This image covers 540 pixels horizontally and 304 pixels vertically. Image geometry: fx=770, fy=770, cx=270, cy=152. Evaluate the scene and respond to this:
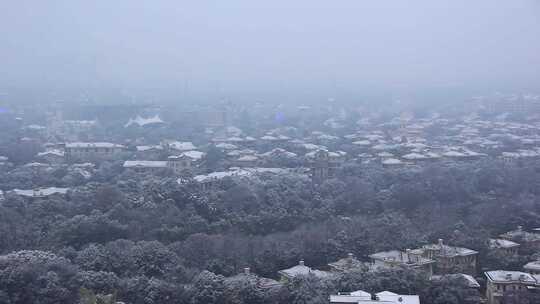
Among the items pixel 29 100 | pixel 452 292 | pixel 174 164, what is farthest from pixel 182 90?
pixel 452 292

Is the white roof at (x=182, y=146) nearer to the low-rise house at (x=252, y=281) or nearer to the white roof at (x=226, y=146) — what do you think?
the white roof at (x=226, y=146)

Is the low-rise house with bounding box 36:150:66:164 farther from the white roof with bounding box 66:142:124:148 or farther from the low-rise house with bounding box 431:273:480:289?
the low-rise house with bounding box 431:273:480:289

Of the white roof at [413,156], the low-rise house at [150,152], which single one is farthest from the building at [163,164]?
the white roof at [413,156]

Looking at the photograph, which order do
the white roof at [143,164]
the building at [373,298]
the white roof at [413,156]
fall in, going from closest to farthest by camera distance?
the building at [373,298] < the white roof at [143,164] < the white roof at [413,156]

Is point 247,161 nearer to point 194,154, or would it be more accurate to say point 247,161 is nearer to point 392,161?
point 194,154

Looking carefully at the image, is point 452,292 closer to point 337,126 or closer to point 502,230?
point 502,230

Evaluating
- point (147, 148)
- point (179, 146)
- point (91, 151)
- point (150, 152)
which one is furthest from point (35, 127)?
point (150, 152)

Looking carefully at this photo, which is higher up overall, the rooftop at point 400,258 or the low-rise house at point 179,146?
the rooftop at point 400,258

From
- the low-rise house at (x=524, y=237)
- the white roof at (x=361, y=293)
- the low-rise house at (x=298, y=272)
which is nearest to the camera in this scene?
the white roof at (x=361, y=293)
